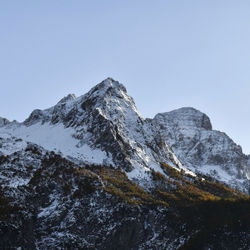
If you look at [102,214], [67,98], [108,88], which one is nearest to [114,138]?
[108,88]

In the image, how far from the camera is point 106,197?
84.6 metres

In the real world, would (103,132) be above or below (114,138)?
above

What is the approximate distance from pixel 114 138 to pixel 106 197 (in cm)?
3782

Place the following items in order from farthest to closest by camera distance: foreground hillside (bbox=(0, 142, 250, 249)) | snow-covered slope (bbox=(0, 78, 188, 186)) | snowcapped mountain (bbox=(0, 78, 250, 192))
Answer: snowcapped mountain (bbox=(0, 78, 250, 192)), snow-covered slope (bbox=(0, 78, 188, 186)), foreground hillside (bbox=(0, 142, 250, 249))

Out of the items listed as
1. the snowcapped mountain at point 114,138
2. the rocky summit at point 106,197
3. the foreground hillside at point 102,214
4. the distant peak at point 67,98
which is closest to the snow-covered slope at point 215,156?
the snowcapped mountain at point 114,138

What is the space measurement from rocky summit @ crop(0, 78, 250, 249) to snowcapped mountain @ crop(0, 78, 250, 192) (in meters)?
0.52

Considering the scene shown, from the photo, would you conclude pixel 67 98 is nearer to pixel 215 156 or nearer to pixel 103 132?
pixel 103 132

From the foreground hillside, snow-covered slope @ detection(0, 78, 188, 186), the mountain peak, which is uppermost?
the mountain peak

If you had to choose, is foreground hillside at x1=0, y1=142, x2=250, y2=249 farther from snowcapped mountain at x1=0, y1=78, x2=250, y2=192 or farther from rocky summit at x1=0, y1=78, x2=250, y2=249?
snowcapped mountain at x1=0, y1=78, x2=250, y2=192

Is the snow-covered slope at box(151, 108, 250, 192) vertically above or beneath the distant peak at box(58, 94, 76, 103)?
beneath

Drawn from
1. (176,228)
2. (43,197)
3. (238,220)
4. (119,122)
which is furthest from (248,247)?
(119,122)

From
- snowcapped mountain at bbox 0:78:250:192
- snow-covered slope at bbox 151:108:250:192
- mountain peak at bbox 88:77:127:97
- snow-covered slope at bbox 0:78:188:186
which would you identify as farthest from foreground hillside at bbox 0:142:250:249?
snow-covered slope at bbox 151:108:250:192

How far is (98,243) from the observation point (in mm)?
75500

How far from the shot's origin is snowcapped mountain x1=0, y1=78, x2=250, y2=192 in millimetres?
116312
